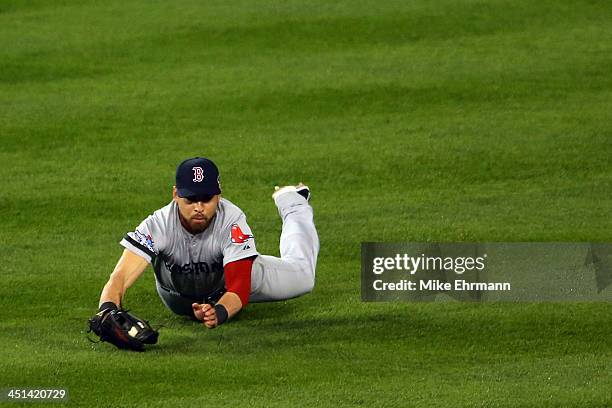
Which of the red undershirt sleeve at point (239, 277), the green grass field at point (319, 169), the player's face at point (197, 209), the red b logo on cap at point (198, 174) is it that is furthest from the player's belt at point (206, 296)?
the red b logo on cap at point (198, 174)

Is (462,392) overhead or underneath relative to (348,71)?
underneath

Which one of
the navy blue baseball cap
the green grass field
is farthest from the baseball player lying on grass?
the green grass field

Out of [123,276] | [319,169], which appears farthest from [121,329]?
[319,169]

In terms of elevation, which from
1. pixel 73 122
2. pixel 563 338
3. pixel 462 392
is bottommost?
pixel 462 392

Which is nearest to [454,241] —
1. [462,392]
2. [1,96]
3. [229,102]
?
[462,392]

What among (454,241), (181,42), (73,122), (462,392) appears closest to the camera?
(462,392)

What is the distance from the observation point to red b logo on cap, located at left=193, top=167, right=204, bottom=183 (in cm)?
721

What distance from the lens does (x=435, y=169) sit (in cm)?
1080

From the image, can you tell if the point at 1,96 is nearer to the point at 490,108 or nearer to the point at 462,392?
the point at 490,108

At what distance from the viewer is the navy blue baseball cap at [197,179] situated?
7.21 m

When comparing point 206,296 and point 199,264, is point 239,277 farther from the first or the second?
point 206,296

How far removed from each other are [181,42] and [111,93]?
5.28 feet

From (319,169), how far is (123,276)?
3.77 metres

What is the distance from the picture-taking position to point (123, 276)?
731 cm
